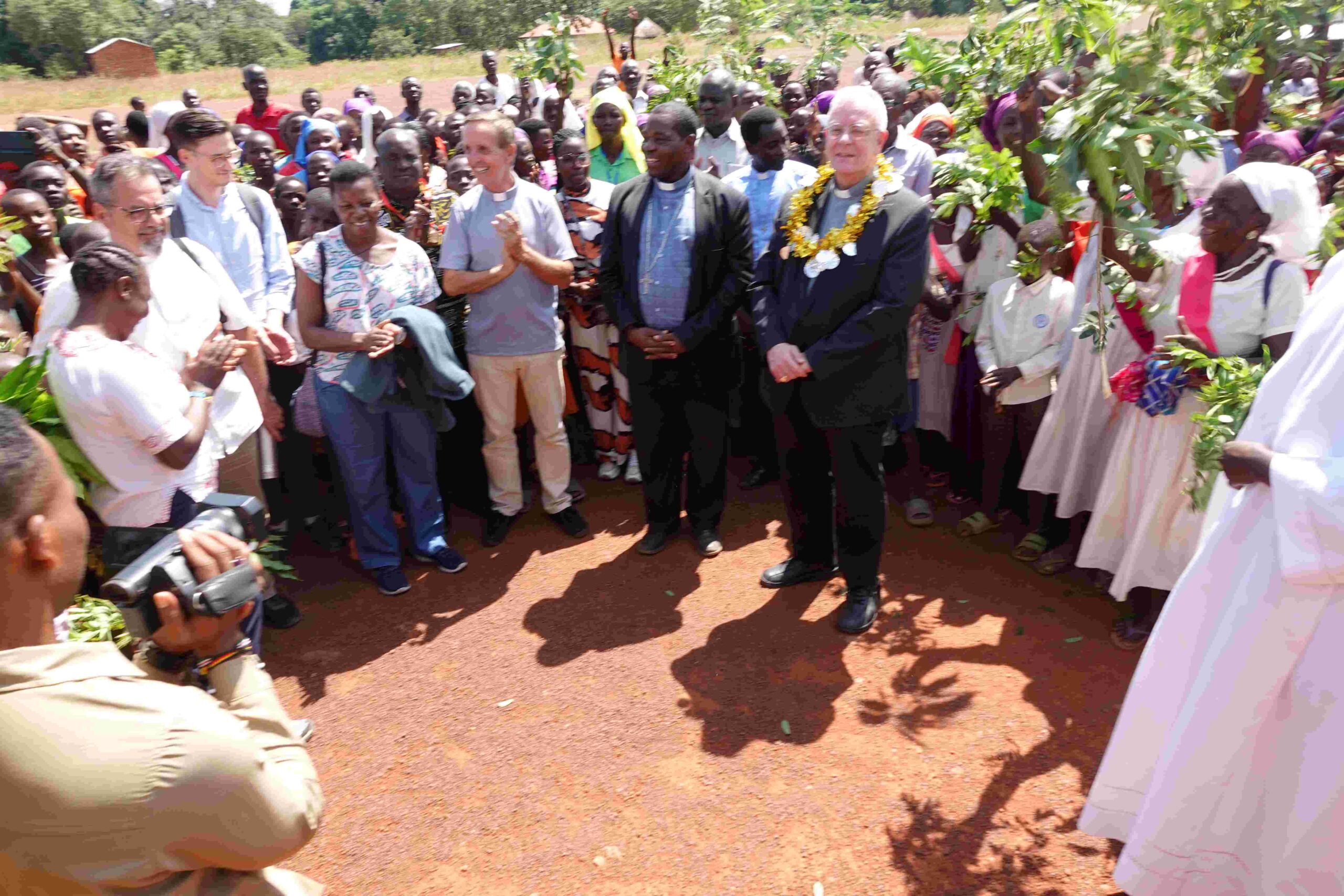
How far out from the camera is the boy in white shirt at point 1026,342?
193 inches

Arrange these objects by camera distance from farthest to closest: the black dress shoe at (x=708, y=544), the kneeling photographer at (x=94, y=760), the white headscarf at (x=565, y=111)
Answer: the white headscarf at (x=565, y=111) → the black dress shoe at (x=708, y=544) → the kneeling photographer at (x=94, y=760)

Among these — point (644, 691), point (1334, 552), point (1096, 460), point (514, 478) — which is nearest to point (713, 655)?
point (644, 691)

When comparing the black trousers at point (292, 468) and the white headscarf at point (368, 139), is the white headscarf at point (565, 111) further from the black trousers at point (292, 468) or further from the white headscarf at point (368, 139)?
the black trousers at point (292, 468)

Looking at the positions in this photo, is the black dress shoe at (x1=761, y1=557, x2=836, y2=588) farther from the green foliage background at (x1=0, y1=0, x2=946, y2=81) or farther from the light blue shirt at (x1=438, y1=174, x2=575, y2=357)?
the green foliage background at (x1=0, y1=0, x2=946, y2=81)

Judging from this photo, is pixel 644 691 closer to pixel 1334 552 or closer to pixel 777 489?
pixel 777 489

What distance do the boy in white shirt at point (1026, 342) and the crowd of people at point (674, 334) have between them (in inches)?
0.6

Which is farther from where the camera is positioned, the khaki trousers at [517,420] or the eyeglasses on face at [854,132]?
the khaki trousers at [517,420]

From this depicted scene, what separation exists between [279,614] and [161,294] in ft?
6.06

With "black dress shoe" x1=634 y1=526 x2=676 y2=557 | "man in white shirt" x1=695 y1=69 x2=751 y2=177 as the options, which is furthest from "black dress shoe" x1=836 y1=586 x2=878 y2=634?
"man in white shirt" x1=695 y1=69 x2=751 y2=177

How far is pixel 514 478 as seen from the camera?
576 centimetres

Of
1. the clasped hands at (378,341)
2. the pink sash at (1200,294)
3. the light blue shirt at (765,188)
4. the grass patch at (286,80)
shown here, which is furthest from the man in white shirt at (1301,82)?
the grass patch at (286,80)

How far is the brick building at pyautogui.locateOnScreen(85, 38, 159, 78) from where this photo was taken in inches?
1409

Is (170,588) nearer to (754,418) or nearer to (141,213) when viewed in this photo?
(141,213)

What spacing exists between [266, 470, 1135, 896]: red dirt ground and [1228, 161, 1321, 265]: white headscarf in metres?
1.94
